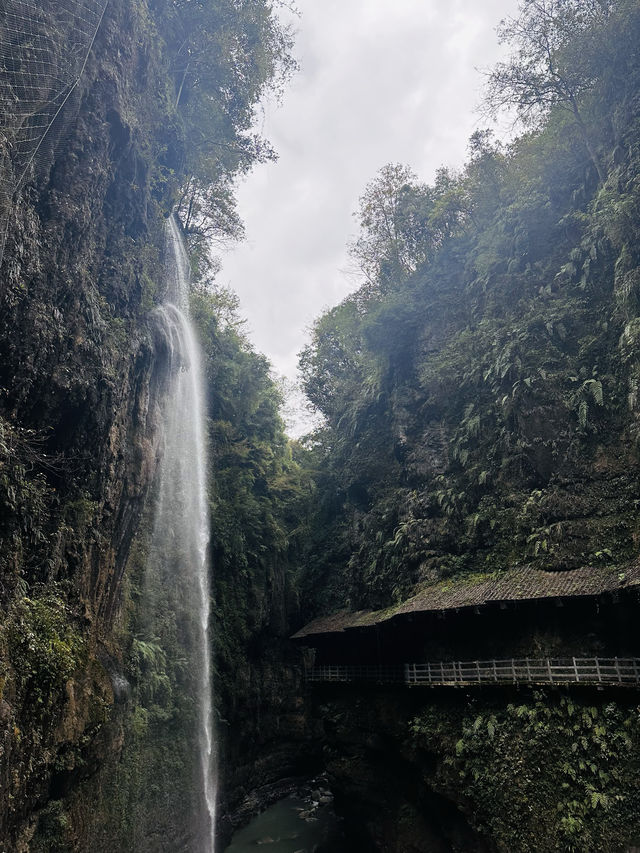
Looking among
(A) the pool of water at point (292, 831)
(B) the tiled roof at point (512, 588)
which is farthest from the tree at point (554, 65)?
(A) the pool of water at point (292, 831)

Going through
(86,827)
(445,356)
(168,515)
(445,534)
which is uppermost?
(445,356)

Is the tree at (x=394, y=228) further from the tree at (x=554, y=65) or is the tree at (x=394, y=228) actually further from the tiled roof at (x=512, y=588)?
the tiled roof at (x=512, y=588)

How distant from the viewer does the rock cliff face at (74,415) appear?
8609 millimetres

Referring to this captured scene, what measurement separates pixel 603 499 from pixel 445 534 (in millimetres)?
5301

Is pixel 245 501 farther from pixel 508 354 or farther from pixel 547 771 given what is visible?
pixel 547 771

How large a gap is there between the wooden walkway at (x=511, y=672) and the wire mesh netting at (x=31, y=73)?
14.6 meters

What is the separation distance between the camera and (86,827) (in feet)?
36.4

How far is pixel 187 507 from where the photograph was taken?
20.9 meters

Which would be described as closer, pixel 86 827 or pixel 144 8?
pixel 86 827

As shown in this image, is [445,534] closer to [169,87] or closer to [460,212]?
[460,212]

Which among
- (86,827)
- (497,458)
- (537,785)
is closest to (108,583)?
(86,827)

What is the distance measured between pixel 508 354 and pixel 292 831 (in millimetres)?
19906

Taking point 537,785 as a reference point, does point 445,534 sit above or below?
above

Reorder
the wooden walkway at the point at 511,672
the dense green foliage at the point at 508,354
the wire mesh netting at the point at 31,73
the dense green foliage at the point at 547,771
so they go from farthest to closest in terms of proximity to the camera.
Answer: the dense green foliage at the point at 508,354 → the wooden walkway at the point at 511,672 → the dense green foliage at the point at 547,771 → the wire mesh netting at the point at 31,73
